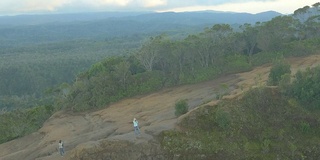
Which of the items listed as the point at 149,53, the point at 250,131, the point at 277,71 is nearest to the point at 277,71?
the point at 277,71

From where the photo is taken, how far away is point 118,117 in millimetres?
43438

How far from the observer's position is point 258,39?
2375 inches

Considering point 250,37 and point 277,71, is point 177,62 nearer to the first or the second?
point 250,37

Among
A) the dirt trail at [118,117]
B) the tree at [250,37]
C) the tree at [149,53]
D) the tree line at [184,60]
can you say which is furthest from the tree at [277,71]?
the tree at [149,53]

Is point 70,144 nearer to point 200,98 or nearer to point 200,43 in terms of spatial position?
point 200,98

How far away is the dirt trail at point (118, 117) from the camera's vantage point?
113ft

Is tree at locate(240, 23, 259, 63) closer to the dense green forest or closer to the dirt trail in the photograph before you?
the dense green forest

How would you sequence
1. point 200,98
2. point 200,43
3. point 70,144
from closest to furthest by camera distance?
point 70,144 → point 200,98 → point 200,43

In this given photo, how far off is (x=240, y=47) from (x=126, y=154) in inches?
1632

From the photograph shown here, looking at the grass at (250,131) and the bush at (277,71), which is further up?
the bush at (277,71)

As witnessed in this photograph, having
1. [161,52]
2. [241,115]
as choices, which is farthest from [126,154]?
[161,52]

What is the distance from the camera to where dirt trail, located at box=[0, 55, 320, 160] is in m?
34.4

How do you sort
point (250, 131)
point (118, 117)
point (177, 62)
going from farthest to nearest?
1. point (177, 62)
2. point (118, 117)
3. point (250, 131)

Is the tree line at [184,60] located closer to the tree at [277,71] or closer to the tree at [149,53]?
the tree at [149,53]
